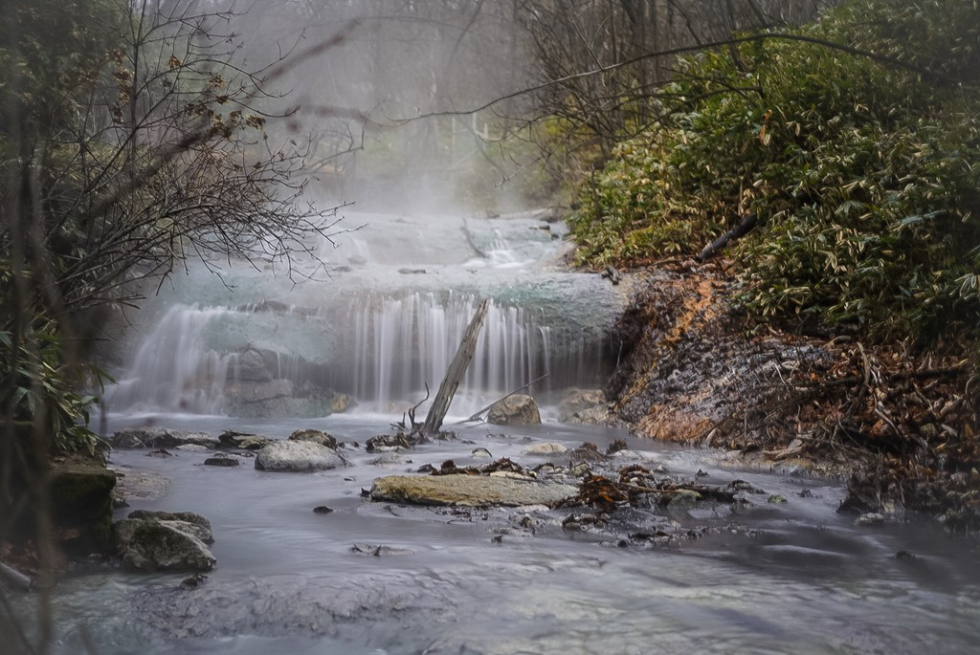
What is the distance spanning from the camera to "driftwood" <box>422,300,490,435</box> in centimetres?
811

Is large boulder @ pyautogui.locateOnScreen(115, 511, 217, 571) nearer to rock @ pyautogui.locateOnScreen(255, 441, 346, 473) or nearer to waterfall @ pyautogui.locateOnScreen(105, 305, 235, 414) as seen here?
rock @ pyautogui.locateOnScreen(255, 441, 346, 473)

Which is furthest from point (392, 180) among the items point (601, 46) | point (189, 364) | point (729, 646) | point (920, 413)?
point (729, 646)

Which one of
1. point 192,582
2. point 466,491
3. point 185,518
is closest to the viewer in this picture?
point 192,582

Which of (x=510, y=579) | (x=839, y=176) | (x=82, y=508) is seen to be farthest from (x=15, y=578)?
(x=839, y=176)

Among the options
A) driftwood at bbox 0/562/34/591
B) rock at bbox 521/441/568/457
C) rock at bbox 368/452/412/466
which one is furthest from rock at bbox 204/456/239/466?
driftwood at bbox 0/562/34/591

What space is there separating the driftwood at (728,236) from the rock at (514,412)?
279cm

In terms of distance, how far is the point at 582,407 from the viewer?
10.2m

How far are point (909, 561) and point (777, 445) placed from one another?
8.94 feet

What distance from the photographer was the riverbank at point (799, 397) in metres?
5.71

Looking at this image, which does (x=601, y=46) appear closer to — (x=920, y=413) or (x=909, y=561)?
(x=920, y=413)

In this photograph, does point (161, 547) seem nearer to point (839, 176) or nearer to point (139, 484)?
point (139, 484)

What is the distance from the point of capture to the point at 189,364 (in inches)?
424

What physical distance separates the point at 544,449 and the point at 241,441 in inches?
102

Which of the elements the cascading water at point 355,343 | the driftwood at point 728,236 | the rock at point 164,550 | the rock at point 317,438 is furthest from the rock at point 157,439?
the driftwood at point 728,236
